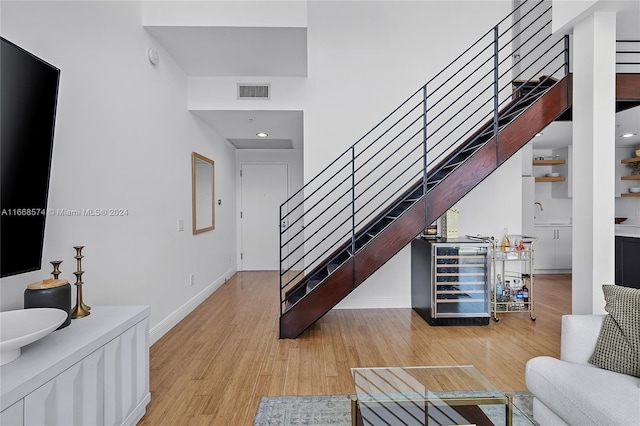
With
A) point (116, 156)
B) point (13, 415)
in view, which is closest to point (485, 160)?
point (116, 156)

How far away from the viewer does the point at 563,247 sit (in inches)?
229

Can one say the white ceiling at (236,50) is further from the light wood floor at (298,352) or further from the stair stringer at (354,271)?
the light wood floor at (298,352)

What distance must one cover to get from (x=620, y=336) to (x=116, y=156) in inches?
132

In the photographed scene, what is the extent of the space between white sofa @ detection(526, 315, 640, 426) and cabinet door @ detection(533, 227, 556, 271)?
4.62 m

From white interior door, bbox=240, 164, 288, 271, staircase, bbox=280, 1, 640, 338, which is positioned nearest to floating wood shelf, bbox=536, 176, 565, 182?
staircase, bbox=280, 1, 640, 338

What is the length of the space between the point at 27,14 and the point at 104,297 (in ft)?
5.83

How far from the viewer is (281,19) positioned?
307cm

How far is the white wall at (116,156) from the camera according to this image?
196cm

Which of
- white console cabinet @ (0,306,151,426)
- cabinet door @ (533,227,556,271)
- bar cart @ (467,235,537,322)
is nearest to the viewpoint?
white console cabinet @ (0,306,151,426)

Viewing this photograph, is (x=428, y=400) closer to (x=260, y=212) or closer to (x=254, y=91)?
(x=254, y=91)

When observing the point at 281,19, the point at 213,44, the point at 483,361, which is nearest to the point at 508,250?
the point at 483,361

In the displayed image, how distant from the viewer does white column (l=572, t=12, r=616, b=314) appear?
239 cm

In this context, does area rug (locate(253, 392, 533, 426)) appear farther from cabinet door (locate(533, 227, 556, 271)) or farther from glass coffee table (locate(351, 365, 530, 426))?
cabinet door (locate(533, 227, 556, 271))

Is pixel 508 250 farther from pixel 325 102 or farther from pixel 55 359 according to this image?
pixel 55 359
